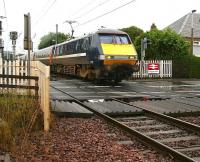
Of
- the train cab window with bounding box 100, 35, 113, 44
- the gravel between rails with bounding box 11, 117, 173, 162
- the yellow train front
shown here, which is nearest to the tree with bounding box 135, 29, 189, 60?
the yellow train front

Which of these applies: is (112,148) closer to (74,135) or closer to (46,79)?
(74,135)

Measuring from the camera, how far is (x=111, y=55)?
23344mm

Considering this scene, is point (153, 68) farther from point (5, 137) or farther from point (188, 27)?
point (188, 27)

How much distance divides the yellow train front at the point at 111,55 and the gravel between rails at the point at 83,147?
12.6 metres

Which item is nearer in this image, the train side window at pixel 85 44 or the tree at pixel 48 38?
the train side window at pixel 85 44

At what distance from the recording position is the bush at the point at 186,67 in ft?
115

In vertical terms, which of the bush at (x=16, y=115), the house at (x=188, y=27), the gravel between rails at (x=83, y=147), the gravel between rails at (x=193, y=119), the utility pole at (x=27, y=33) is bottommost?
the gravel between rails at (x=83, y=147)

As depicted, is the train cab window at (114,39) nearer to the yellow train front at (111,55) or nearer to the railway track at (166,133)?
the yellow train front at (111,55)

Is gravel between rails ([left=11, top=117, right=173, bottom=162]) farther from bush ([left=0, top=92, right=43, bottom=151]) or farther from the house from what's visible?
the house

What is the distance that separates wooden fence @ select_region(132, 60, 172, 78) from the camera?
3412cm

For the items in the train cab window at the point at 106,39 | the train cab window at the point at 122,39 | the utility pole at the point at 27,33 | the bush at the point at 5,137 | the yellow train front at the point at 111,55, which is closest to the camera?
the bush at the point at 5,137

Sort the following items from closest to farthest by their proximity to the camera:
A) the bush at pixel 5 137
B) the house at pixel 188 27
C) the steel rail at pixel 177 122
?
the bush at pixel 5 137
the steel rail at pixel 177 122
the house at pixel 188 27

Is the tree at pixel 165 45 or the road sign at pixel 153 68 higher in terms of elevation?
the tree at pixel 165 45

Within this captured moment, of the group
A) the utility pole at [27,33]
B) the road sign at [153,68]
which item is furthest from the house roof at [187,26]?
the utility pole at [27,33]
